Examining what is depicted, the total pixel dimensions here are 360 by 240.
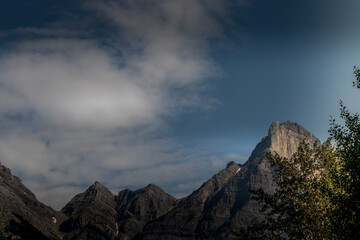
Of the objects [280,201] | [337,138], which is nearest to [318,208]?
[280,201]

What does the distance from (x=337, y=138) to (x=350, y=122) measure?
2.41 metres

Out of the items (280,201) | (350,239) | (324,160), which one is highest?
(324,160)

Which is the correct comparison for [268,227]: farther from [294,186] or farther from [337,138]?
[337,138]

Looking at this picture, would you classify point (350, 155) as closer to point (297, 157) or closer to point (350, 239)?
point (297, 157)

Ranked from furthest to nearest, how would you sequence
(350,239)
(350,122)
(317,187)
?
(350,122), (317,187), (350,239)

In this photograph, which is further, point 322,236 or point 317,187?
point 317,187

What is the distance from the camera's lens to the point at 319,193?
3381 centimetres

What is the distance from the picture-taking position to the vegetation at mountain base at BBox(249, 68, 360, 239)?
33.1 metres

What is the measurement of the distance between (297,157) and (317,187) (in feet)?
17.7

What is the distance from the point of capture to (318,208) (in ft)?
109

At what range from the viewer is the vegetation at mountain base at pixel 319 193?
3309 centimetres

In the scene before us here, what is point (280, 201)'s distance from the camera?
124ft

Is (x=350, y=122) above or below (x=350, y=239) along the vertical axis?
above

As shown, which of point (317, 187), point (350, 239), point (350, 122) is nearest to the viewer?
point (350, 239)
